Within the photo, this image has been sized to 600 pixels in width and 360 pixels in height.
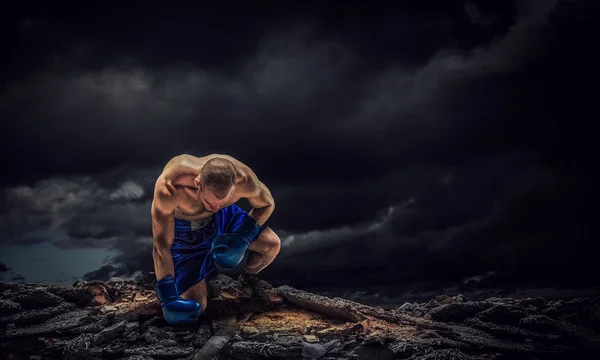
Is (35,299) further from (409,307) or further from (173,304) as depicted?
(409,307)

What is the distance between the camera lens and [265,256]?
4891 mm

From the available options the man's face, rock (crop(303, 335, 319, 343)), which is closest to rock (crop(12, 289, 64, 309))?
the man's face

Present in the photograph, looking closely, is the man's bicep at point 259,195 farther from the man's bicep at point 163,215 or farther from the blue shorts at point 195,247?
the man's bicep at point 163,215

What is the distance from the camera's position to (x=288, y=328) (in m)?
4.46

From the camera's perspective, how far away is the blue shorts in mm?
4598

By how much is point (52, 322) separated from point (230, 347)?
2.07m

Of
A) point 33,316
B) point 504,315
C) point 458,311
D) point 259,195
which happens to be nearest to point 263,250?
point 259,195

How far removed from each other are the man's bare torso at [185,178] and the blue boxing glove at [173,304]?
2.50 ft

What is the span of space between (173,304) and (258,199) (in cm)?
140

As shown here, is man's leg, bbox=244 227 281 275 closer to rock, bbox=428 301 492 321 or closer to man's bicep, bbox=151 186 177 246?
man's bicep, bbox=151 186 177 246

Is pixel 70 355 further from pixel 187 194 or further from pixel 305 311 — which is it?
pixel 305 311

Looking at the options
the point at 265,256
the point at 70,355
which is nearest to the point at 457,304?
the point at 265,256

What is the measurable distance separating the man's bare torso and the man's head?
27cm

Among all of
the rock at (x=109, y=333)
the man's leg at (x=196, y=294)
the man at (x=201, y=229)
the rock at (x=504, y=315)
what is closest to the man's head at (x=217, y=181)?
the man at (x=201, y=229)
